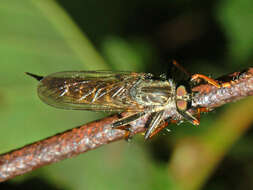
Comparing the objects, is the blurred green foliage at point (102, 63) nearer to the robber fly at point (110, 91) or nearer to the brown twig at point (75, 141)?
the robber fly at point (110, 91)

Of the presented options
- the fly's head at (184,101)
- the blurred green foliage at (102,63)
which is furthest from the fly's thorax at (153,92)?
the blurred green foliage at (102,63)

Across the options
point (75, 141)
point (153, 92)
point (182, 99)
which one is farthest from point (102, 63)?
point (75, 141)

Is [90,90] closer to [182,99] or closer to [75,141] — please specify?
[182,99]

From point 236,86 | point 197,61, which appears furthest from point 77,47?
point 236,86

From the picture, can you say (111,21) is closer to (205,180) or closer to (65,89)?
(65,89)

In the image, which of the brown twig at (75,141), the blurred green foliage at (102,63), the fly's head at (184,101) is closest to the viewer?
the brown twig at (75,141)

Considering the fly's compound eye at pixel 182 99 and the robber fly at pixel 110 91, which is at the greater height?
the robber fly at pixel 110 91

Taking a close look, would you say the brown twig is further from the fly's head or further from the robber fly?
the robber fly

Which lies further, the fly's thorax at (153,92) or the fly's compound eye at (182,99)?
the fly's thorax at (153,92)

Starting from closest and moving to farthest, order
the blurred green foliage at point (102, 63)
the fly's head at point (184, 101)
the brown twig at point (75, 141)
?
1. the brown twig at point (75, 141)
2. the fly's head at point (184, 101)
3. the blurred green foliage at point (102, 63)
